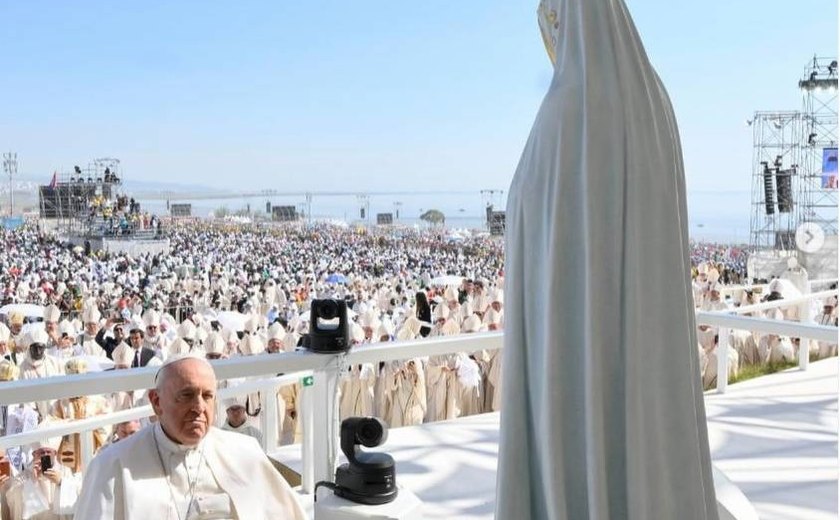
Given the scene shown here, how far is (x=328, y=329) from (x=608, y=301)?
1.06 metres

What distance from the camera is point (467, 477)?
250 cm

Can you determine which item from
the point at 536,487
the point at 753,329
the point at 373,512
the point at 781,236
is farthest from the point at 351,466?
the point at 781,236

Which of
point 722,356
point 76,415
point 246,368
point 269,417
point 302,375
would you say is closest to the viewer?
point 246,368

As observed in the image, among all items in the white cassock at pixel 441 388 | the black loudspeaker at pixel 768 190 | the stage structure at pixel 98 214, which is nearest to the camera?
the white cassock at pixel 441 388

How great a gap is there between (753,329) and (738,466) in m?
0.46

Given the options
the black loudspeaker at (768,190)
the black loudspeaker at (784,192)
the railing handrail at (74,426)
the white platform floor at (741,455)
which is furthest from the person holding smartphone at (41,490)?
the black loudspeaker at (768,190)

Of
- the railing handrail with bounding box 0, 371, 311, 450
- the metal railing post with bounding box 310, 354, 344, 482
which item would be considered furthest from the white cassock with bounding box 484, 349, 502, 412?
the metal railing post with bounding box 310, 354, 344, 482

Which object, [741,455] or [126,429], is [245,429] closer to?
[126,429]

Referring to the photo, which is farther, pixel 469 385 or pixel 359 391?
pixel 469 385

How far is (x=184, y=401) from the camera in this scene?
1534 millimetres

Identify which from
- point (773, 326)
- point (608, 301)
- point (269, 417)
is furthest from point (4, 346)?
point (608, 301)

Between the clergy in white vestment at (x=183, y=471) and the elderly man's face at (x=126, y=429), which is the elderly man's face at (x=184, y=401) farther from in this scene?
the elderly man's face at (x=126, y=429)

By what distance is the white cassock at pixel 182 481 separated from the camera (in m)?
1.47

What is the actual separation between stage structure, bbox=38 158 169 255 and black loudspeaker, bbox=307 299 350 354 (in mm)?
29898
